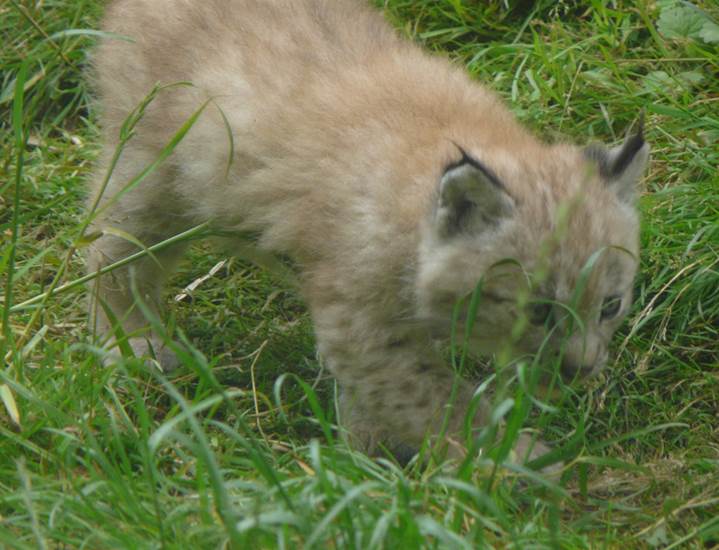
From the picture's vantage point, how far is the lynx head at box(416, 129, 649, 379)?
4.04 metres

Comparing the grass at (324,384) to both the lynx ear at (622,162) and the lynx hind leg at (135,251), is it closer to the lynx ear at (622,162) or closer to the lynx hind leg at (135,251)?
the lynx hind leg at (135,251)

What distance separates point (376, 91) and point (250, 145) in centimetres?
52

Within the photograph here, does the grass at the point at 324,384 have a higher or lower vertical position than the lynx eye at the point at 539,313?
lower

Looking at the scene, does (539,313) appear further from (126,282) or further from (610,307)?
(126,282)

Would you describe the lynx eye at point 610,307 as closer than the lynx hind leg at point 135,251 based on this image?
Yes

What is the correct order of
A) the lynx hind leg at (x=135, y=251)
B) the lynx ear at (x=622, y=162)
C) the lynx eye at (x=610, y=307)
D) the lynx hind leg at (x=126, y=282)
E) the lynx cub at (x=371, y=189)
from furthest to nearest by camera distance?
1. the lynx hind leg at (x=126, y=282)
2. the lynx hind leg at (x=135, y=251)
3. the lynx ear at (x=622, y=162)
4. the lynx eye at (x=610, y=307)
5. the lynx cub at (x=371, y=189)

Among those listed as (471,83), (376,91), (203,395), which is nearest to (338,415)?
(203,395)

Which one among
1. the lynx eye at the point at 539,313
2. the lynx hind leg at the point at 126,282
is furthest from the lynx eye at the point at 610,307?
the lynx hind leg at the point at 126,282

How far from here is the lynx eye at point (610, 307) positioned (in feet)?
13.9

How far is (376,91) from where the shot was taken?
472 cm

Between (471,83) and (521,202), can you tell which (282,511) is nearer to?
(521,202)

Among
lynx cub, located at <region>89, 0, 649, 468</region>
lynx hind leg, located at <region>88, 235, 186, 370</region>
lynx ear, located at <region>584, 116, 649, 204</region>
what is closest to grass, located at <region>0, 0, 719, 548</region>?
lynx hind leg, located at <region>88, 235, 186, 370</region>

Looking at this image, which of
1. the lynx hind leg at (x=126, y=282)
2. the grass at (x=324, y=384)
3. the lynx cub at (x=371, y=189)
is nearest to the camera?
the grass at (x=324, y=384)

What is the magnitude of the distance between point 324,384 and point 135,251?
3.25ft
